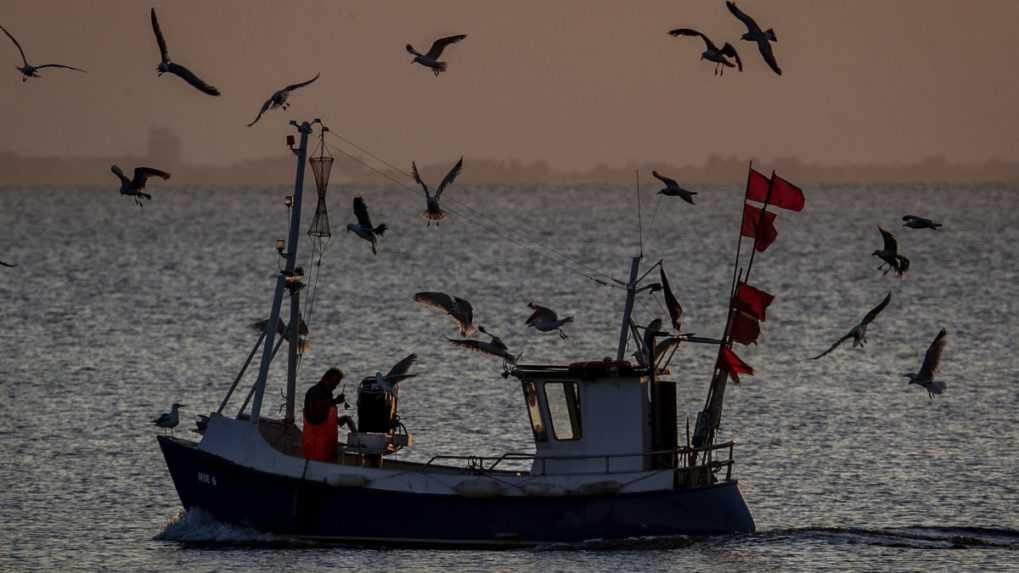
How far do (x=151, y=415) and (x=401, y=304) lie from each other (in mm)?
38013

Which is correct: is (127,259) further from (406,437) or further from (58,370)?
(406,437)

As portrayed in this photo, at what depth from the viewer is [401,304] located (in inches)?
3460

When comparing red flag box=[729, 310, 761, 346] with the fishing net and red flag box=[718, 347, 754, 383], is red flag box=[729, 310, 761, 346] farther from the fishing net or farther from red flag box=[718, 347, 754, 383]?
the fishing net

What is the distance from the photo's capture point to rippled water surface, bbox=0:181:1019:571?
34.3 meters

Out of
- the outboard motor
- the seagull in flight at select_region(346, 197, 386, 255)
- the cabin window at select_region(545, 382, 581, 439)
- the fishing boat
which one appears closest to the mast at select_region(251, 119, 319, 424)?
the fishing boat

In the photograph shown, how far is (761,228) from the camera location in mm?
34812

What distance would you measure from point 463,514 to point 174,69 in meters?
9.04

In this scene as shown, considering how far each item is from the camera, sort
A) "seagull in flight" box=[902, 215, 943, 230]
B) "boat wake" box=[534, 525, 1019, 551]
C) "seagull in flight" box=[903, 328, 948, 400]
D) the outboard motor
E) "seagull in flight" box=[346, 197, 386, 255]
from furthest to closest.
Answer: "seagull in flight" box=[902, 215, 943, 230], "seagull in flight" box=[346, 197, 386, 255], "seagull in flight" box=[903, 328, 948, 400], "boat wake" box=[534, 525, 1019, 551], the outboard motor

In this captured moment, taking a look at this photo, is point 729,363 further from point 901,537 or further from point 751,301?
point 901,537

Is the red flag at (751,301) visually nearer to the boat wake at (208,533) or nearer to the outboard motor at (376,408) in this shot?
the outboard motor at (376,408)

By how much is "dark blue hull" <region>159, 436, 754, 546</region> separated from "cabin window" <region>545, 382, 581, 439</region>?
1.02 meters

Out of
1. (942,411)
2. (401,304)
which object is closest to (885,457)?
(942,411)

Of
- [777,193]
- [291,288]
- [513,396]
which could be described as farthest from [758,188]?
[513,396]

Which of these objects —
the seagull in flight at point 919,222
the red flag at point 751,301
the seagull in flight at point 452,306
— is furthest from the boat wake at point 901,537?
the seagull in flight at point 452,306
